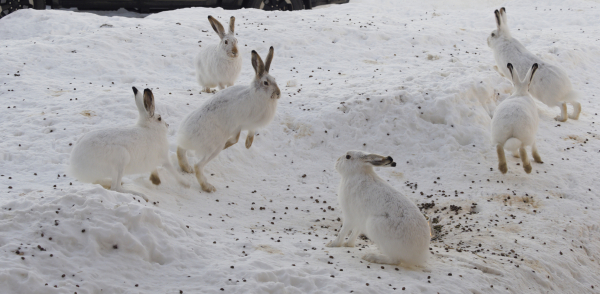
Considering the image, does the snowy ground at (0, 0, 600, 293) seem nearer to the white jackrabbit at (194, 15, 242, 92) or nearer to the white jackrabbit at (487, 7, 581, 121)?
the white jackrabbit at (487, 7, 581, 121)

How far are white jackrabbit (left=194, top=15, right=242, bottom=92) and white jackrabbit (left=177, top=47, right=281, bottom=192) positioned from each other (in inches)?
81.3

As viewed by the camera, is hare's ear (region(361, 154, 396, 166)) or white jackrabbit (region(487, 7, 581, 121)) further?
white jackrabbit (region(487, 7, 581, 121))

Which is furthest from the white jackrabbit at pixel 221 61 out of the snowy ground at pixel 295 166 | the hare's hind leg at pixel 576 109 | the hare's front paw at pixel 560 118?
the hare's hind leg at pixel 576 109

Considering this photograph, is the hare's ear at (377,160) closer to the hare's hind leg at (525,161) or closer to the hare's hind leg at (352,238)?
the hare's hind leg at (352,238)

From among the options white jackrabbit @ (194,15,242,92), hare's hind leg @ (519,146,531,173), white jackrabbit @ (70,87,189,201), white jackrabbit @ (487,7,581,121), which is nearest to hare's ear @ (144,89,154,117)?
white jackrabbit @ (70,87,189,201)

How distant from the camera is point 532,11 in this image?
16.7m

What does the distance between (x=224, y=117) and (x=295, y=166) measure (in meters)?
1.59

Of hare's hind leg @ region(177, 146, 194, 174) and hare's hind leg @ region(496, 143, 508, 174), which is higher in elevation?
hare's hind leg @ region(177, 146, 194, 174)

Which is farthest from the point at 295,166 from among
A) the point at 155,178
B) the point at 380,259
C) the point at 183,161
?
the point at 380,259

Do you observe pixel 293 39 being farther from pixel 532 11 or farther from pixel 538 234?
pixel 532 11

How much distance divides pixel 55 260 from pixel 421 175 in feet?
16.9

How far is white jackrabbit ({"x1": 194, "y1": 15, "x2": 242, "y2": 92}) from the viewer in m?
8.70

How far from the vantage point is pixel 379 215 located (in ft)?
16.2

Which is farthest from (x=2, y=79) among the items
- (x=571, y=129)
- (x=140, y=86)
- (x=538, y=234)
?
(x=571, y=129)
